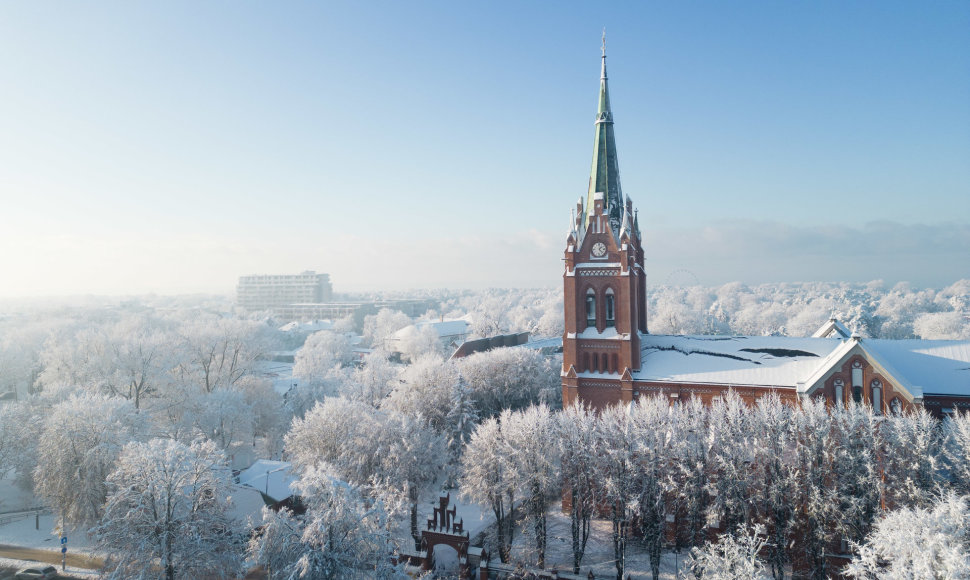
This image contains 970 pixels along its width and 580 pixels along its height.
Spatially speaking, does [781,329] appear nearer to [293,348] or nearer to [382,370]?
[382,370]

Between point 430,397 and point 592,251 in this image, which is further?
point 430,397

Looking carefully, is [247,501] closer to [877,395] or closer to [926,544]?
[926,544]

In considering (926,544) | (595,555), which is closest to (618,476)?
(595,555)

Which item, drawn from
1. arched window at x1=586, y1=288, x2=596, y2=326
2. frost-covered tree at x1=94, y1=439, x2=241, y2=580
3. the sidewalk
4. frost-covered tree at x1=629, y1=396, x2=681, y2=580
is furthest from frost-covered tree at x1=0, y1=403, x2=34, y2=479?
frost-covered tree at x1=629, y1=396, x2=681, y2=580

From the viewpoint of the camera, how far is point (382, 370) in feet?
166

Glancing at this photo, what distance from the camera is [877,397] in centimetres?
2759

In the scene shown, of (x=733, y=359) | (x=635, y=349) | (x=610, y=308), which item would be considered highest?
(x=610, y=308)

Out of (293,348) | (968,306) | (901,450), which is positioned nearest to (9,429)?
(901,450)

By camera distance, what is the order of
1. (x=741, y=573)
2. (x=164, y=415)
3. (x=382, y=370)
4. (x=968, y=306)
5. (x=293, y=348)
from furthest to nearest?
(x=968, y=306), (x=293, y=348), (x=382, y=370), (x=164, y=415), (x=741, y=573)

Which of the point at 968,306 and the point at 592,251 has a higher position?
the point at 592,251

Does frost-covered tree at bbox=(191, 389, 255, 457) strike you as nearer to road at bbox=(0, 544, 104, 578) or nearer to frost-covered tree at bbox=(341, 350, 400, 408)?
frost-covered tree at bbox=(341, 350, 400, 408)

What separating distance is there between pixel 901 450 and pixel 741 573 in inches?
457

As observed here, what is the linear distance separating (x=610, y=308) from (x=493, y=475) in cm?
1382

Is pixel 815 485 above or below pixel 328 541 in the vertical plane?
above
